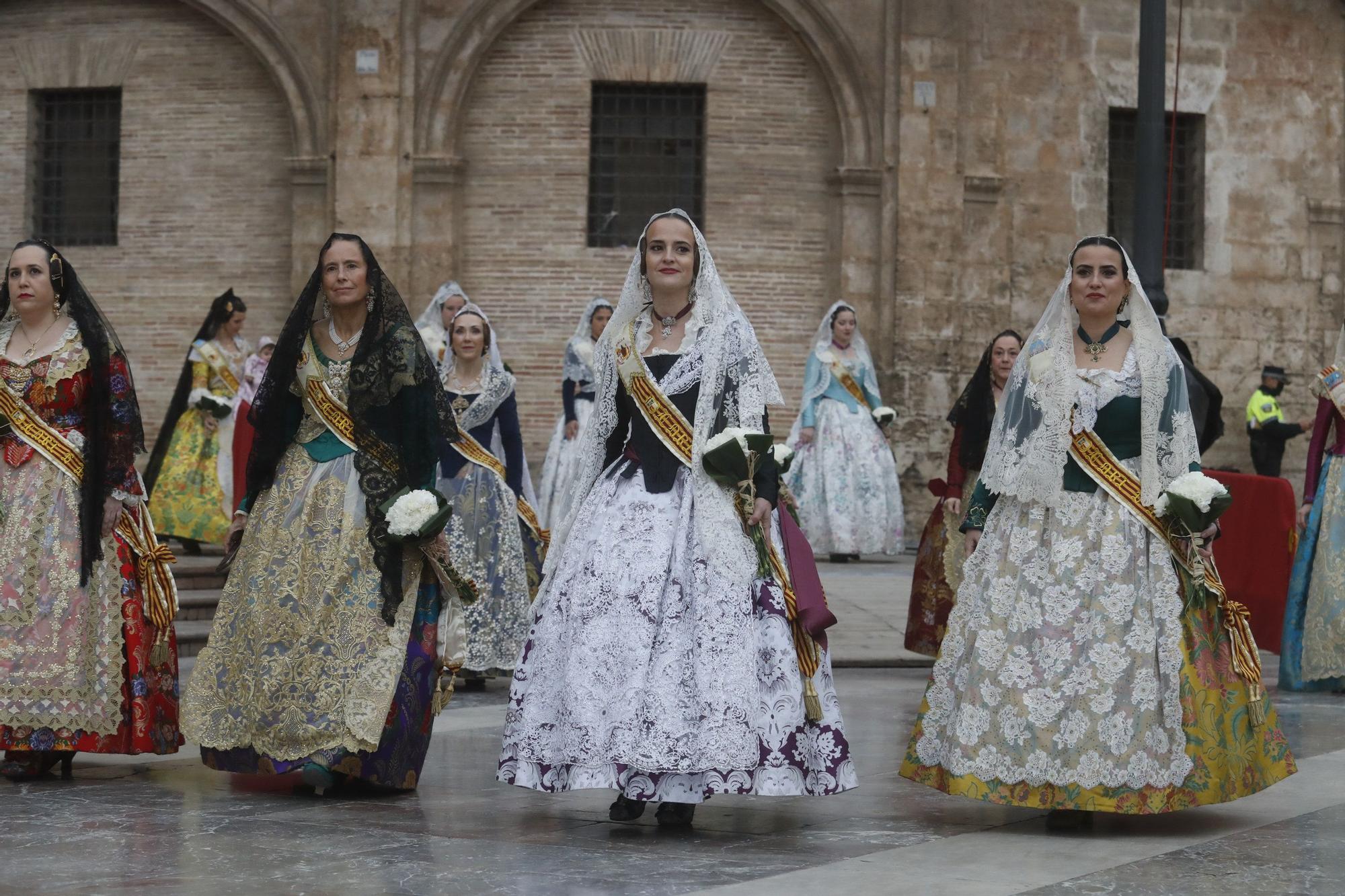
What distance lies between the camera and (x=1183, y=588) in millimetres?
6215

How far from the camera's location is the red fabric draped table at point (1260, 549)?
10.5m

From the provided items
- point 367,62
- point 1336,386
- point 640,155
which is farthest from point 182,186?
point 1336,386

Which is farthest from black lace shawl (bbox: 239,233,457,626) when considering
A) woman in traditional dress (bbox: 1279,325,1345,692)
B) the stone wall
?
the stone wall

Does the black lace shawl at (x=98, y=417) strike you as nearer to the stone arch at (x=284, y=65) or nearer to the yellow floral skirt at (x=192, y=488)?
the yellow floral skirt at (x=192, y=488)

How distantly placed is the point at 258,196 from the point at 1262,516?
10995 millimetres

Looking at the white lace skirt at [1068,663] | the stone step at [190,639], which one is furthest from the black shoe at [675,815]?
the stone step at [190,639]

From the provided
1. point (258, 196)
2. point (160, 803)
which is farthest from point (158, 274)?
point (160, 803)

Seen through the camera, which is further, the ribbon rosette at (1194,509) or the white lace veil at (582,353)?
the white lace veil at (582,353)

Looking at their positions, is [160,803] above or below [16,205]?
below

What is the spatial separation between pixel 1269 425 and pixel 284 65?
31.8ft

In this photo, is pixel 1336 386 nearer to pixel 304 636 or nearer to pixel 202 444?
pixel 304 636

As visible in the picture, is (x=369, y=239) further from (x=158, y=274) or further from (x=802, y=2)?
→ (x=802, y=2)

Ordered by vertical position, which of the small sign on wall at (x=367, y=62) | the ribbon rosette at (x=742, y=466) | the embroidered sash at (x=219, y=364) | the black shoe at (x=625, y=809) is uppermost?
the small sign on wall at (x=367, y=62)

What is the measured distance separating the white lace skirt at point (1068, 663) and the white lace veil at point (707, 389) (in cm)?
79
